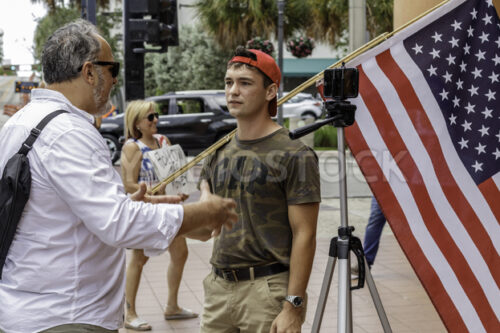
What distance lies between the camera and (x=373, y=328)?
535 centimetres

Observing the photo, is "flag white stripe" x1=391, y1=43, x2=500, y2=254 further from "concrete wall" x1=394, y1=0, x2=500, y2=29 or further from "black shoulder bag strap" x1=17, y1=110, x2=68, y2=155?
"concrete wall" x1=394, y1=0, x2=500, y2=29

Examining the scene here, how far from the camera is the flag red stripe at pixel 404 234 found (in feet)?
9.96

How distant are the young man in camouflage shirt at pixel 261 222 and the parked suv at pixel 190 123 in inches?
623

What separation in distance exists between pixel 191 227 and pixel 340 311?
2.70 feet

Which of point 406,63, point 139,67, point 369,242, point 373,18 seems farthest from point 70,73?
point 373,18

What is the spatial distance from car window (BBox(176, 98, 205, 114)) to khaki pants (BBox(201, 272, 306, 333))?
1659 cm

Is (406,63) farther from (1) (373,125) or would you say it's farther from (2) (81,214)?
(2) (81,214)

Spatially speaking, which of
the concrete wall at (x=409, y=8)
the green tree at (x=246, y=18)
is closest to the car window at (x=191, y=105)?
the green tree at (x=246, y=18)

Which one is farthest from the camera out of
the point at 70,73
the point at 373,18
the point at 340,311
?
the point at 373,18

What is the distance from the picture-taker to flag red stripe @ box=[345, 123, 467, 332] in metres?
3.04

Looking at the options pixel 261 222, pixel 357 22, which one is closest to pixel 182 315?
pixel 261 222

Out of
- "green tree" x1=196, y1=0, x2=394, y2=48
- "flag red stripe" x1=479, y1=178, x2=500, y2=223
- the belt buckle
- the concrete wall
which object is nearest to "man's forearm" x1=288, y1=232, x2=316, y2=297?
the belt buckle

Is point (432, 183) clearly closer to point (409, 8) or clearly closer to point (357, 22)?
point (409, 8)

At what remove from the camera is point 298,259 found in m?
2.83
